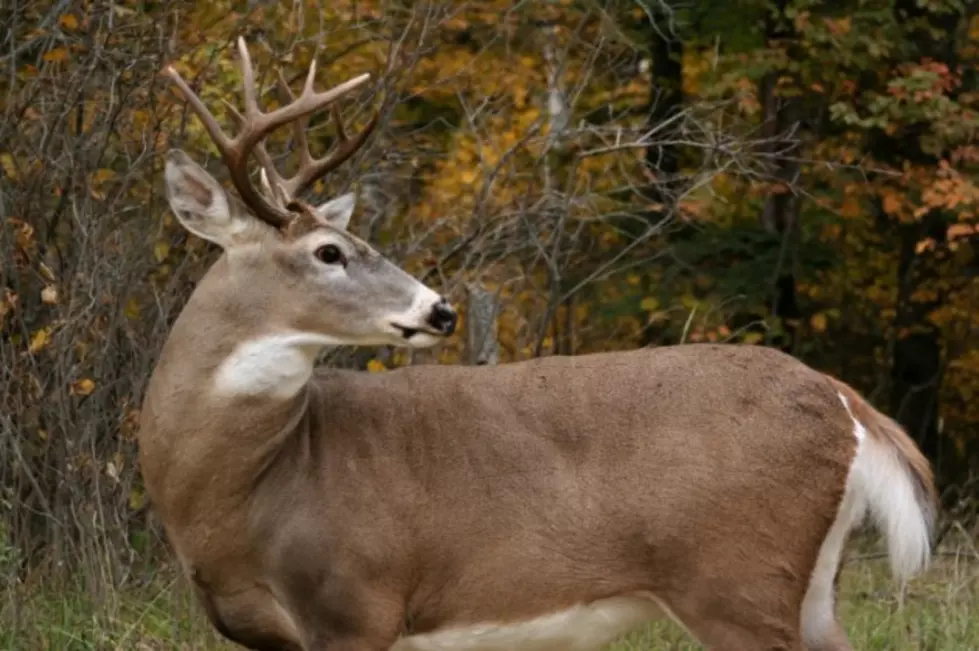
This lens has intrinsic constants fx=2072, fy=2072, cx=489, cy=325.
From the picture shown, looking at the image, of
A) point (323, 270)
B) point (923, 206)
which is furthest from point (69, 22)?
point (923, 206)

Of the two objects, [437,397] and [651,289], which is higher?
[437,397]

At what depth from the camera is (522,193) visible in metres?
9.84

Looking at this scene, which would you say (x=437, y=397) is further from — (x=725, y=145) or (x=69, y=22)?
(x=725, y=145)

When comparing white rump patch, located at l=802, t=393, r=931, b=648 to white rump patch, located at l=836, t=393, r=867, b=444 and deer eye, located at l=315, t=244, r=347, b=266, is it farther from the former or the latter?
deer eye, located at l=315, t=244, r=347, b=266

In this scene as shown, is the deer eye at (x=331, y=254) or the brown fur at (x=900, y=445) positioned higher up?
the deer eye at (x=331, y=254)

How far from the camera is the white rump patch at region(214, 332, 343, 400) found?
224 inches

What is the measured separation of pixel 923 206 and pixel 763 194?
1.22 m

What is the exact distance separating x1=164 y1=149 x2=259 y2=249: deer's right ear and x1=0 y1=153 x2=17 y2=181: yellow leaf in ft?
7.69

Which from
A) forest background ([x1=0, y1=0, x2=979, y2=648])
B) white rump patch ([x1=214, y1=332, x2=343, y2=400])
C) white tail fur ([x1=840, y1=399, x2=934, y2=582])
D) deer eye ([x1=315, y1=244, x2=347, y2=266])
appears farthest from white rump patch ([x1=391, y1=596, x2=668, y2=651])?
forest background ([x1=0, y1=0, x2=979, y2=648])

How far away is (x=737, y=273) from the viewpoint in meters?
13.4

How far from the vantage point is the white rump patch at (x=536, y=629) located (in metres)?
5.74

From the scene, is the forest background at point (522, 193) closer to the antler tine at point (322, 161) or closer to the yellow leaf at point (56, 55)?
the yellow leaf at point (56, 55)

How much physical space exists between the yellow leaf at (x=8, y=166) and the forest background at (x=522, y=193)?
0.05 feet

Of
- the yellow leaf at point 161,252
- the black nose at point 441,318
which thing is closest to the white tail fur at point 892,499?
the black nose at point 441,318
